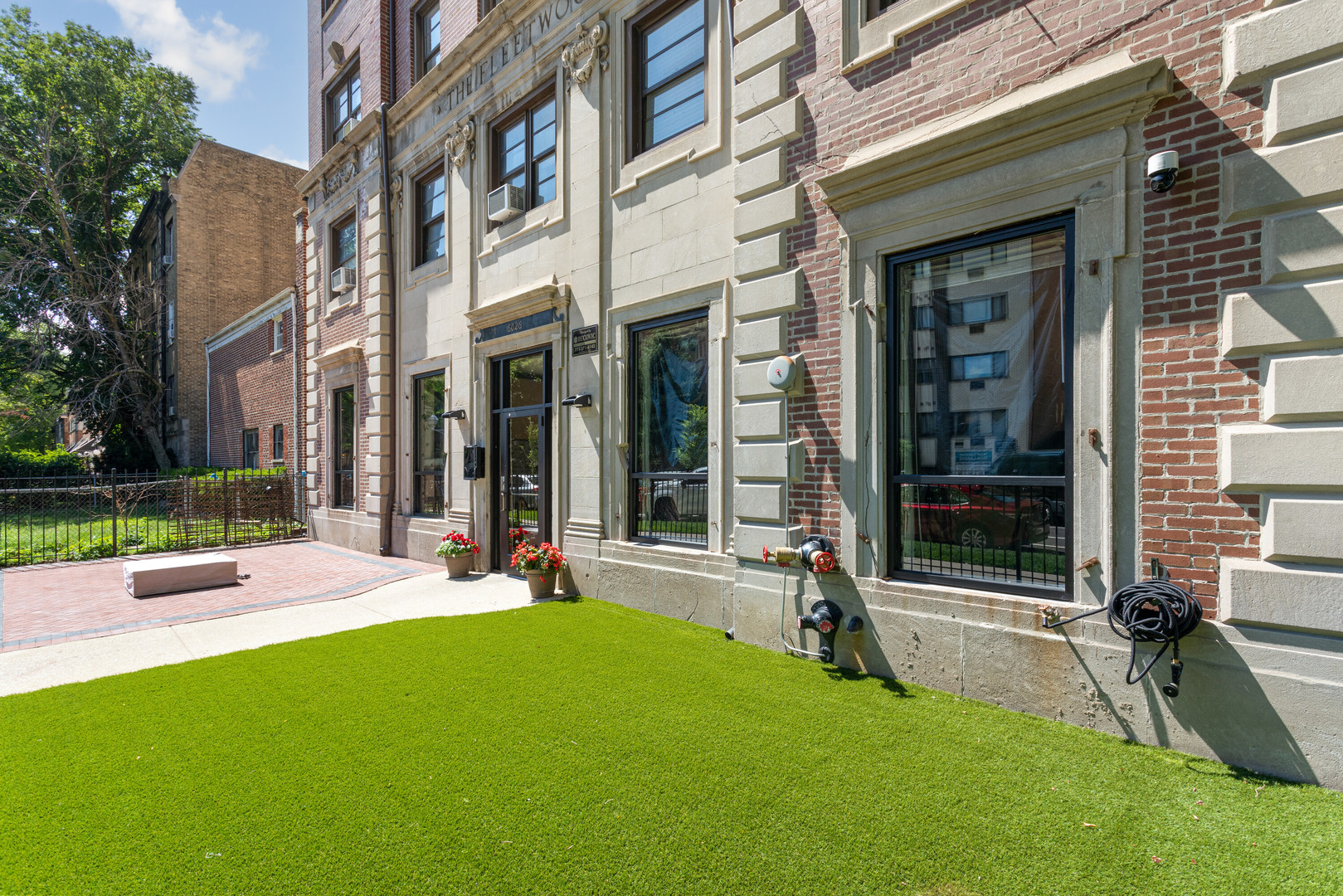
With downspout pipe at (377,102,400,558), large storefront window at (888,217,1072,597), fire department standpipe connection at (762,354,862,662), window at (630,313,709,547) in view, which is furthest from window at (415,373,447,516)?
large storefront window at (888,217,1072,597)

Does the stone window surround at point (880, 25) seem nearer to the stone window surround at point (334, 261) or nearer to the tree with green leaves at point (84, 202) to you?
the stone window surround at point (334, 261)

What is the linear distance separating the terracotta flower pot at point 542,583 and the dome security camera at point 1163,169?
7.58 m

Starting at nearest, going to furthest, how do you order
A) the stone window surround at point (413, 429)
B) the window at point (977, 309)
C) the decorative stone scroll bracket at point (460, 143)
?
the window at point (977, 309) < the decorative stone scroll bracket at point (460, 143) < the stone window surround at point (413, 429)

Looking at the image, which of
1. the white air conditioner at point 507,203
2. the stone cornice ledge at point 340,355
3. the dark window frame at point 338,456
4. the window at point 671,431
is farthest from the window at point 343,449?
the window at point 671,431

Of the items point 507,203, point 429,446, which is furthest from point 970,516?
point 429,446

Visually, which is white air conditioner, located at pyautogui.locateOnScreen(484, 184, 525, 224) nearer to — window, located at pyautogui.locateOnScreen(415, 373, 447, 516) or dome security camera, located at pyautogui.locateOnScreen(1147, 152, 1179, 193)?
window, located at pyautogui.locateOnScreen(415, 373, 447, 516)

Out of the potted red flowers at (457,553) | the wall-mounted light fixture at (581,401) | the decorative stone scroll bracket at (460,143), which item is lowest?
the potted red flowers at (457,553)

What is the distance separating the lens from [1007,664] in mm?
4738

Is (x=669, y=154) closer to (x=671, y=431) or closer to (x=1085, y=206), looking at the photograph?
(x=671, y=431)

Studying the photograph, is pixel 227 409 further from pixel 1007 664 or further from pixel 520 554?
pixel 1007 664

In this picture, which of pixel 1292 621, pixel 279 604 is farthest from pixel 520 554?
pixel 1292 621

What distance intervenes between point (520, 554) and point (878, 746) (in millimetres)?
5695

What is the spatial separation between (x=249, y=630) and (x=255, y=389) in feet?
60.6

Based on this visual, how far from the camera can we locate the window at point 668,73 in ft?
25.4
